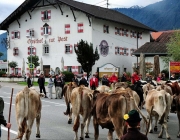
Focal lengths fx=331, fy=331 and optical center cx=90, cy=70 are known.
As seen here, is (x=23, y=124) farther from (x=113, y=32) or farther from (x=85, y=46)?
(x=113, y=32)

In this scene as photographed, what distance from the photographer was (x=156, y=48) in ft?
165

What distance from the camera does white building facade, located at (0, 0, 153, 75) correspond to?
157ft

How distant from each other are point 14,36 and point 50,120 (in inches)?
1740

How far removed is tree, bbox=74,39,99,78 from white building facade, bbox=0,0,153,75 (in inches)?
120

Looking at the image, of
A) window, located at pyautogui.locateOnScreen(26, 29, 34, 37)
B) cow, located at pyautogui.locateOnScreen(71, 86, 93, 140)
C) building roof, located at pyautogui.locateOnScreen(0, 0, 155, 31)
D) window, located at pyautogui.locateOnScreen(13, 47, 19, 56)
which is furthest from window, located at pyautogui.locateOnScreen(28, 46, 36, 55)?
cow, located at pyautogui.locateOnScreen(71, 86, 93, 140)

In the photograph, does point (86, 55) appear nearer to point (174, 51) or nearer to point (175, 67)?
point (174, 51)

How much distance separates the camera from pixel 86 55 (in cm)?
4347

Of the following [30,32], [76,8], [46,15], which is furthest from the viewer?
[30,32]

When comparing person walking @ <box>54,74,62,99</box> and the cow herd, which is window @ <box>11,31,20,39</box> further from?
the cow herd

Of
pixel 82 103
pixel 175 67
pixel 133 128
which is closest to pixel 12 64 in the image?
pixel 175 67

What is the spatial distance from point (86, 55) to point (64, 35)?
7.76 meters

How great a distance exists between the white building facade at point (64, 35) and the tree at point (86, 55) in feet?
9.96

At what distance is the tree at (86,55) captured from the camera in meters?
43.4

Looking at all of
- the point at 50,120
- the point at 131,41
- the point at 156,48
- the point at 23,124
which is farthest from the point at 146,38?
the point at 23,124
